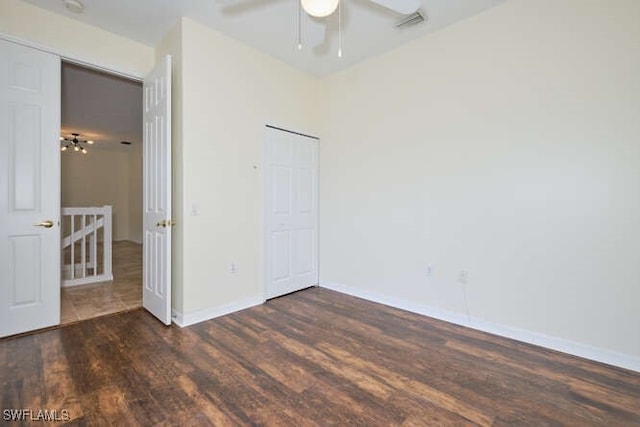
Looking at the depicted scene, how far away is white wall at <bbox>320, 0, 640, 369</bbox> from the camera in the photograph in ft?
7.13

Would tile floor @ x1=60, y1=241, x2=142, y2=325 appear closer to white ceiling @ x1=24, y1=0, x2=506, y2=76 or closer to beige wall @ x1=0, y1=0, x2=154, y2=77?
beige wall @ x1=0, y1=0, x2=154, y2=77

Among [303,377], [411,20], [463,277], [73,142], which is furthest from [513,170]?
[73,142]

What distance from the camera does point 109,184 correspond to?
858 centimetres

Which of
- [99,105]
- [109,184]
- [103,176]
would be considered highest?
[99,105]

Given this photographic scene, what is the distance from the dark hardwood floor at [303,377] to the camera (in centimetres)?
167

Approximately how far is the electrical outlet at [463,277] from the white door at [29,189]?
3.74 metres

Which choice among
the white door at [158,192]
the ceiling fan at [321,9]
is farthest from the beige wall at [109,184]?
the ceiling fan at [321,9]

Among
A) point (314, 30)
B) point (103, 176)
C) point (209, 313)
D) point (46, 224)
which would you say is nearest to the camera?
point (314, 30)

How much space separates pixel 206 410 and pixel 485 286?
2474mm

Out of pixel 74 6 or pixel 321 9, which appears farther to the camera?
pixel 74 6

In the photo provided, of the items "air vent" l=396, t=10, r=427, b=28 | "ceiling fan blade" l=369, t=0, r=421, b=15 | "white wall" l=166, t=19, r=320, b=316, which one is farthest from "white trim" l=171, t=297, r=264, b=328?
"air vent" l=396, t=10, r=427, b=28

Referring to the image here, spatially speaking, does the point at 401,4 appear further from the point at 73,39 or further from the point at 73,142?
the point at 73,142

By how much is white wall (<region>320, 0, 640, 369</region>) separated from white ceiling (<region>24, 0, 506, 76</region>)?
0.24 m

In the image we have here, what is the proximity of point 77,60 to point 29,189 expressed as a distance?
1.25m
